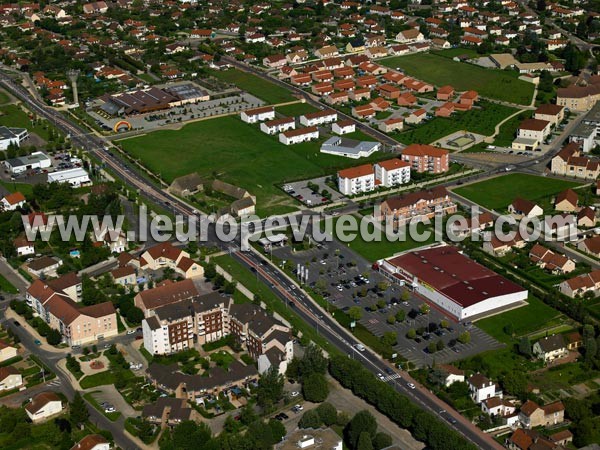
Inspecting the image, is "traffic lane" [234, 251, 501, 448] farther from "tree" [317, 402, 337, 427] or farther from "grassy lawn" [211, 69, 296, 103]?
"grassy lawn" [211, 69, 296, 103]

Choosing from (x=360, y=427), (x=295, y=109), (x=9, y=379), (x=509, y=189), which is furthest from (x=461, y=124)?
(x=9, y=379)

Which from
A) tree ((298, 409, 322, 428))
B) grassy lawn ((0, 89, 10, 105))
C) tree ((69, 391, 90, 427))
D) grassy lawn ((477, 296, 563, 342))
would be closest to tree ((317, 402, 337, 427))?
tree ((298, 409, 322, 428))

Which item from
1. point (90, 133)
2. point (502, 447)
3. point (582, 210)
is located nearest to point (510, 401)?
point (502, 447)

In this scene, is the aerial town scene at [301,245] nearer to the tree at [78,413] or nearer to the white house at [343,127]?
the tree at [78,413]

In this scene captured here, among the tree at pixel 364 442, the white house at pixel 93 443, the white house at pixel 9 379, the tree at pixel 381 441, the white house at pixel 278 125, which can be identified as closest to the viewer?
the tree at pixel 364 442

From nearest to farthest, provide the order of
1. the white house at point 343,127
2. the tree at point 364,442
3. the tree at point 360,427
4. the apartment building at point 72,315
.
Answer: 1. the tree at point 364,442
2. the tree at point 360,427
3. the apartment building at point 72,315
4. the white house at point 343,127

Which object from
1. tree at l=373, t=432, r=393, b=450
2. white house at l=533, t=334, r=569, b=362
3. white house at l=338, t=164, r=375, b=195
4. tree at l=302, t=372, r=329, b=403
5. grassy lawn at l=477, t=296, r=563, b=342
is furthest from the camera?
white house at l=338, t=164, r=375, b=195

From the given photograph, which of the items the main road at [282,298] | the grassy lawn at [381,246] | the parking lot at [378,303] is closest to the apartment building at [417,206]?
the grassy lawn at [381,246]
